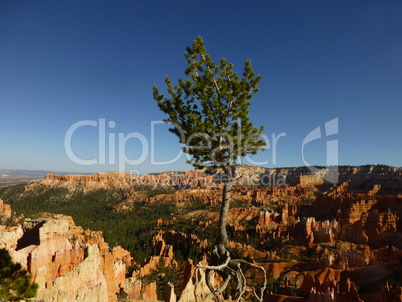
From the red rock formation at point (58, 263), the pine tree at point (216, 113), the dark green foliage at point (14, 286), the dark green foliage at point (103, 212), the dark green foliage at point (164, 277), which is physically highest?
the pine tree at point (216, 113)

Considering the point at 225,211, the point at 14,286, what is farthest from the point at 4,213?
the point at 225,211

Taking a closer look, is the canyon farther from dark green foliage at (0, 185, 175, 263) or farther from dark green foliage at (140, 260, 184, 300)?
dark green foliage at (0, 185, 175, 263)

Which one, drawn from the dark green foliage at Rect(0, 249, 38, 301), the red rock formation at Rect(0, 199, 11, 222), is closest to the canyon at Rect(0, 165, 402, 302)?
the red rock formation at Rect(0, 199, 11, 222)

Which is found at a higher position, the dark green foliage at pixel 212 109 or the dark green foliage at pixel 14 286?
the dark green foliage at pixel 212 109

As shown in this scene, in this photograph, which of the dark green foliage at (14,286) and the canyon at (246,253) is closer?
the dark green foliage at (14,286)

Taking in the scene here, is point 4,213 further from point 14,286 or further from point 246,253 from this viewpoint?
point 14,286

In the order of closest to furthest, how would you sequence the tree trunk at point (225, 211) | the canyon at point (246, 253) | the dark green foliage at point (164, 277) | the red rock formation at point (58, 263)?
the tree trunk at point (225, 211) → the red rock formation at point (58, 263) → the canyon at point (246, 253) → the dark green foliage at point (164, 277)

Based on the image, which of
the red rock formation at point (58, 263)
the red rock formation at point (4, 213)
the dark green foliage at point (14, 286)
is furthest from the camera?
the red rock formation at point (4, 213)

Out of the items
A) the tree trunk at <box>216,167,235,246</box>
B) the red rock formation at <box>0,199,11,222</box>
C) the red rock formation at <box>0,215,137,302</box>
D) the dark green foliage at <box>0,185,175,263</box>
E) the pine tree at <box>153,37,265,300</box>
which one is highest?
the pine tree at <box>153,37,265,300</box>

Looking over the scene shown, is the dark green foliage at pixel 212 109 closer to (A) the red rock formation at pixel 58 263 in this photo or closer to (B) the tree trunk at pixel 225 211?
(B) the tree trunk at pixel 225 211

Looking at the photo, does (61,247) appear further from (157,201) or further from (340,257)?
(157,201)

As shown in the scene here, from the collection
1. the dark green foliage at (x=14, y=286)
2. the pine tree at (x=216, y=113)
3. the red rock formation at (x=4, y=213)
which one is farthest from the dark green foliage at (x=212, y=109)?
the red rock formation at (x=4, y=213)

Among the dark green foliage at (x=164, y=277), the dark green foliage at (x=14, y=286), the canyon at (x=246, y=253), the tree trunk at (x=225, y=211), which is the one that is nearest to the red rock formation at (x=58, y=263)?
the canyon at (x=246, y=253)

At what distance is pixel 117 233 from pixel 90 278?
2882 inches
